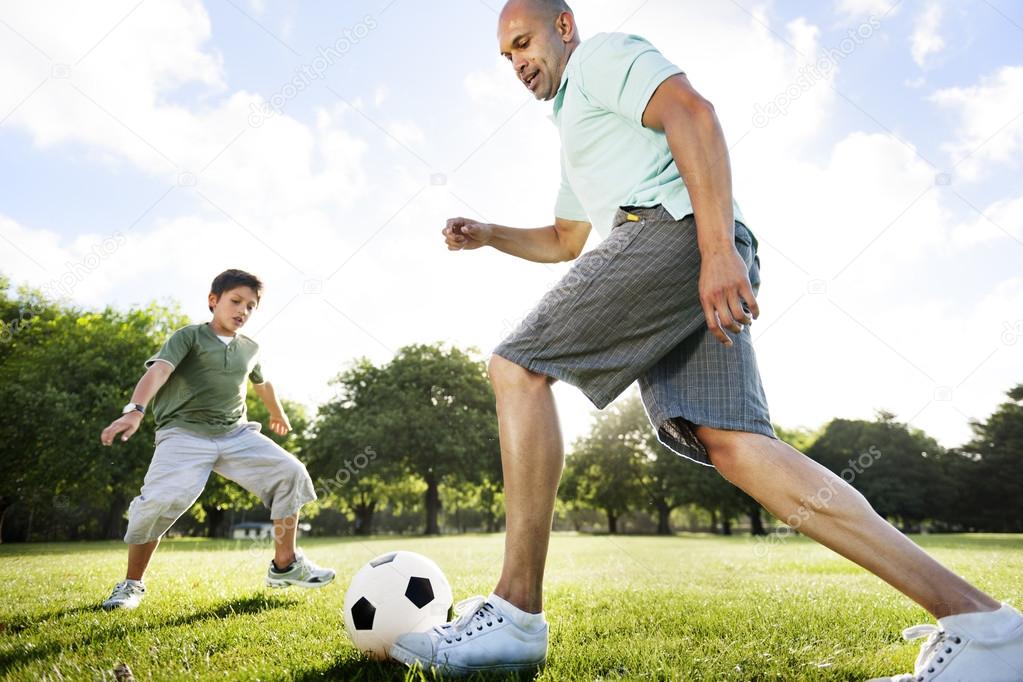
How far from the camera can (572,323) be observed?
2285 mm

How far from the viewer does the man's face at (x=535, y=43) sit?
2732mm

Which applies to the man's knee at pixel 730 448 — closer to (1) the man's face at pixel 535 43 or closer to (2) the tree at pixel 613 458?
(1) the man's face at pixel 535 43

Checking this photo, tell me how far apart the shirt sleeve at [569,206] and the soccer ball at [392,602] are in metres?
1.88

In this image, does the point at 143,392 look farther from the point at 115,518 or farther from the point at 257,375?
the point at 115,518

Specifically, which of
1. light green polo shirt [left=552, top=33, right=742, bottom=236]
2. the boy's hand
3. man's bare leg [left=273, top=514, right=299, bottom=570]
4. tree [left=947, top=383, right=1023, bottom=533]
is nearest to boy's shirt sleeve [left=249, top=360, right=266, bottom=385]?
the boy's hand

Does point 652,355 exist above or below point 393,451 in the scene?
below

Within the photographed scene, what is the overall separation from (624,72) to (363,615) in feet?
7.77

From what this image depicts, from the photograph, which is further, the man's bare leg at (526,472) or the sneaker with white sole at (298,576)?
the sneaker with white sole at (298,576)

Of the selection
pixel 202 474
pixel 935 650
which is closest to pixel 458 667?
pixel 935 650

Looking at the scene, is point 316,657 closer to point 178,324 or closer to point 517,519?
point 517,519

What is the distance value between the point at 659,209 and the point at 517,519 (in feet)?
4.07

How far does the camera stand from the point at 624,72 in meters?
2.33

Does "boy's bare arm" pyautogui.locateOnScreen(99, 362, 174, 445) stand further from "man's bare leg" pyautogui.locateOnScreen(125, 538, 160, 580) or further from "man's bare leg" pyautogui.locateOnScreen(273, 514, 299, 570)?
"man's bare leg" pyautogui.locateOnScreen(273, 514, 299, 570)

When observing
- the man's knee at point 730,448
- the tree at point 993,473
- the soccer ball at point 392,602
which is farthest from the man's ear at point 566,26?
the tree at point 993,473
